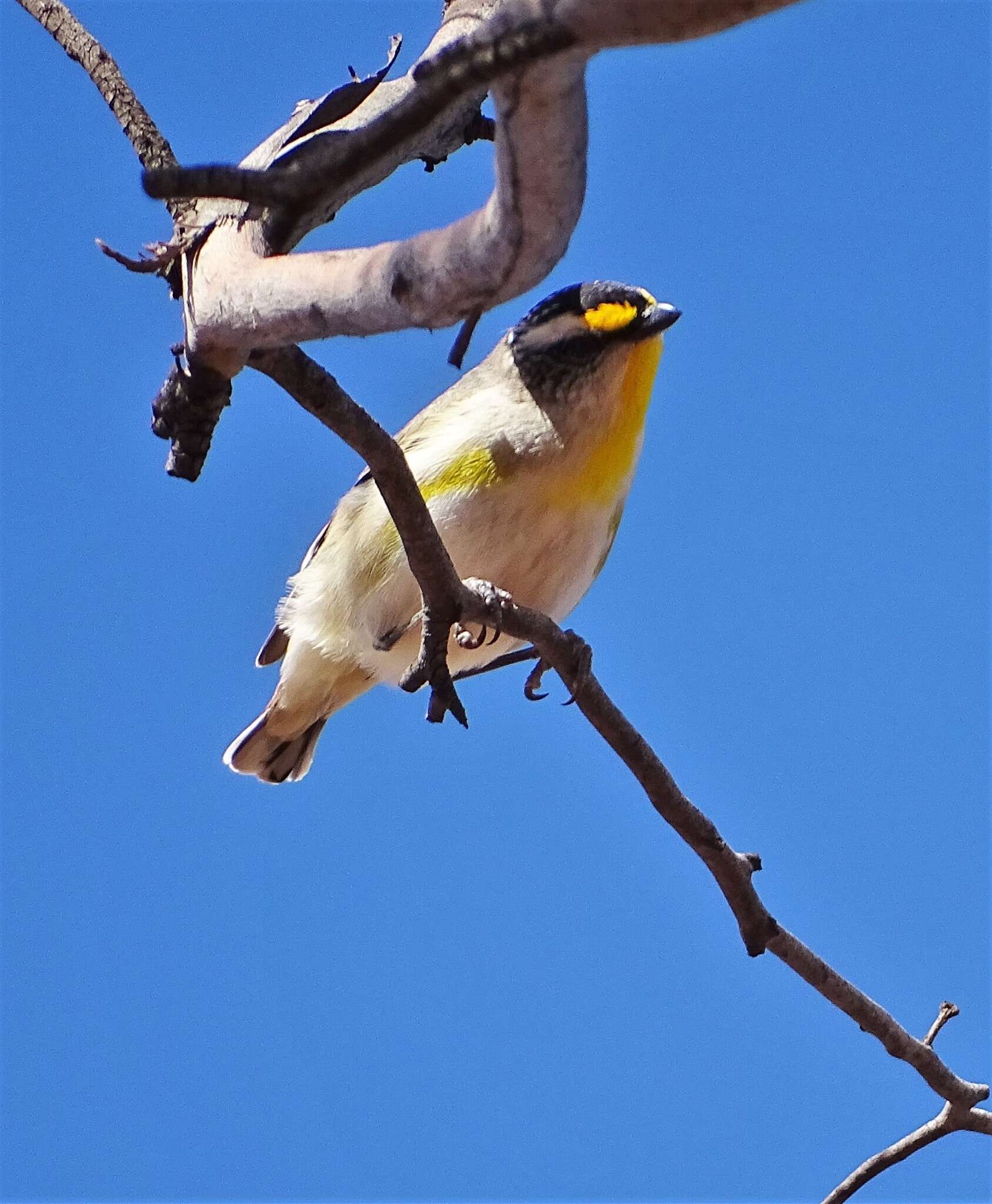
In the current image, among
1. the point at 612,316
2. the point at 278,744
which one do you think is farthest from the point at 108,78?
the point at 278,744

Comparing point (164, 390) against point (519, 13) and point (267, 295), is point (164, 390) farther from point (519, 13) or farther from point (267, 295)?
point (519, 13)

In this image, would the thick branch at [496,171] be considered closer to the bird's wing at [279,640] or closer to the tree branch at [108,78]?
the tree branch at [108,78]

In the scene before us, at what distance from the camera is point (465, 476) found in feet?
16.4

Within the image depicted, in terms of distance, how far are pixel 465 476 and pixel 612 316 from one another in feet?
2.88

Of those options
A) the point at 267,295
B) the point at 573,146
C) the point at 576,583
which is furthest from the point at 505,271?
the point at 576,583

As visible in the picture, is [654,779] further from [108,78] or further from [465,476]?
[108,78]

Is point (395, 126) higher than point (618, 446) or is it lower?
lower

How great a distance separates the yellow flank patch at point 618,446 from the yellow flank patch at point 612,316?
105 millimetres

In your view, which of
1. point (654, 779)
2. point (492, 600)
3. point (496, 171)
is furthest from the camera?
point (654, 779)

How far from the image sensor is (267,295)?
2883mm

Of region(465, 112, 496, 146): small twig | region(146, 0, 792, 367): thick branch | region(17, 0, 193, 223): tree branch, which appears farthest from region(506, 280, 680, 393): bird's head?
region(146, 0, 792, 367): thick branch

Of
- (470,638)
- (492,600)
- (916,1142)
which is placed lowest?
(916,1142)

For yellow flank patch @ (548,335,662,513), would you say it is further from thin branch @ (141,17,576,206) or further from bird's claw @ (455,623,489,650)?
thin branch @ (141,17,576,206)

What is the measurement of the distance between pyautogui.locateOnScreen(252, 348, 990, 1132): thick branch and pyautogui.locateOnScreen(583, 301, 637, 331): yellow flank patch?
1.35 meters
